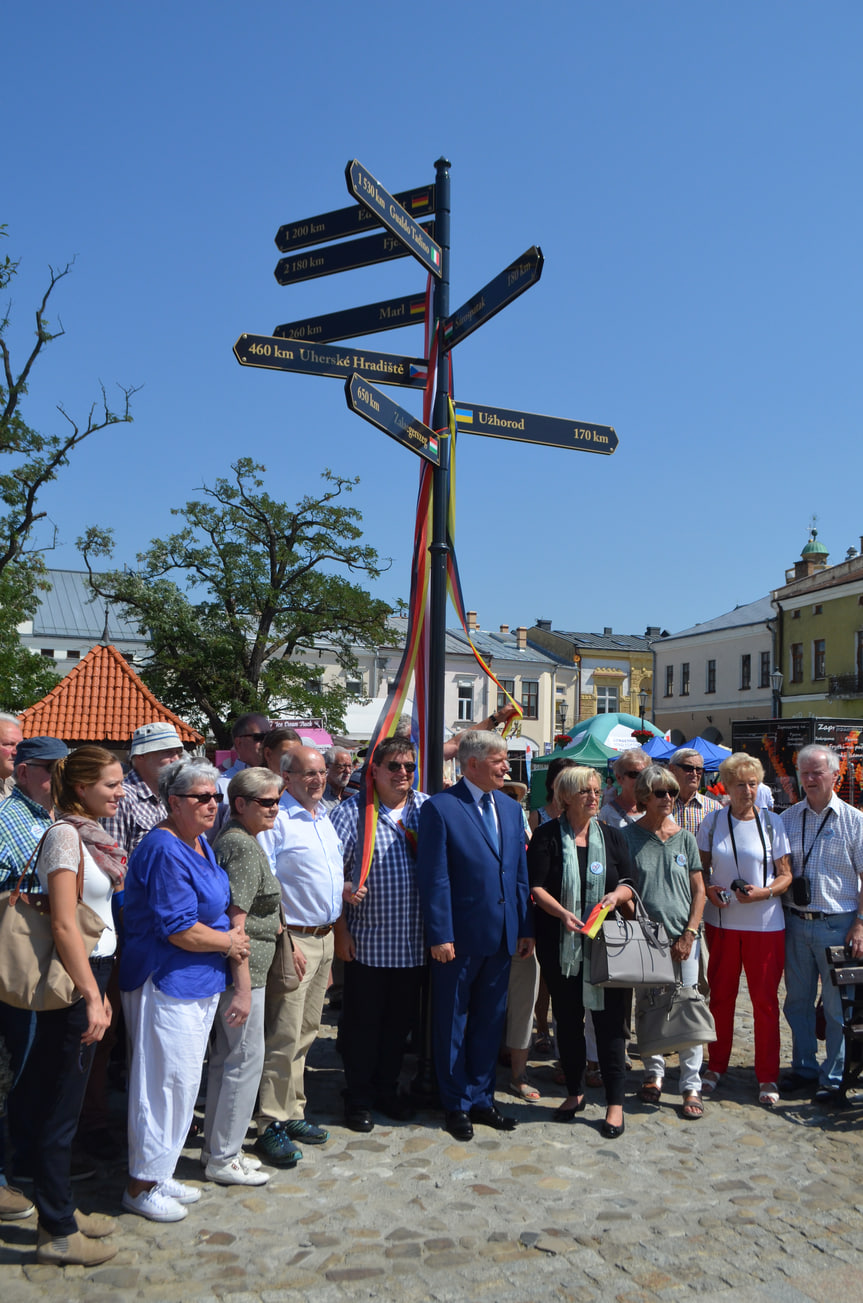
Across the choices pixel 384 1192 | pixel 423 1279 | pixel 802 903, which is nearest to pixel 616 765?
pixel 802 903

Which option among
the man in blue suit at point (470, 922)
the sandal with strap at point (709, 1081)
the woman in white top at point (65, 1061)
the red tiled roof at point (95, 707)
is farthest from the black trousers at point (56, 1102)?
the red tiled roof at point (95, 707)

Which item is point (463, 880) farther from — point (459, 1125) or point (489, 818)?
point (459, 1125)

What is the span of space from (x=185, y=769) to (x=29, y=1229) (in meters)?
1.72

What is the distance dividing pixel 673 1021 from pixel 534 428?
326 centimetres

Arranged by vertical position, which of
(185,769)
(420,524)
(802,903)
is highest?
(420,524)

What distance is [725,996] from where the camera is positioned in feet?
19.9

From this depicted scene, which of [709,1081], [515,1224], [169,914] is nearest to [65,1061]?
[169,914]

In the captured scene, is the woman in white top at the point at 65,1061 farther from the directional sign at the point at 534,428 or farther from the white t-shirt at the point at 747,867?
the white t-shirt at the point at 747,867

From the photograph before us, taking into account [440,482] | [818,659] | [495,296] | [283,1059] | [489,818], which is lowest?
[283,1059]

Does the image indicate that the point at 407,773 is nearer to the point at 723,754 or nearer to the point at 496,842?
the point at 496,842

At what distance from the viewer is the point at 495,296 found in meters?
5.32

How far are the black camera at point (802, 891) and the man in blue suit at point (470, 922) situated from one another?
1.72 meters

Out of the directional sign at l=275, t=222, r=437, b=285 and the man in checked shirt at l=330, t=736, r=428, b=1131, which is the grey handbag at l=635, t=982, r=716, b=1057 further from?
the directional sign at l=275, t=222, r=437, b=285

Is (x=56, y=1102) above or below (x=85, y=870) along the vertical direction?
below
